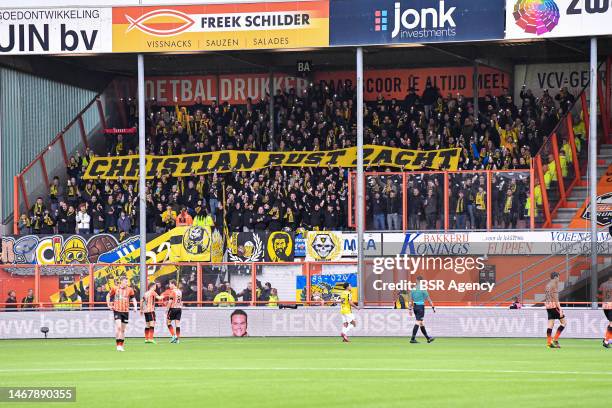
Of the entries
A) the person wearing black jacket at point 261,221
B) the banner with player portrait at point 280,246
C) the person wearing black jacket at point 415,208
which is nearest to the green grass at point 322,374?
the person wearing black jacket at point 415,208

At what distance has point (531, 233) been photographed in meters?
Answer: 37.7

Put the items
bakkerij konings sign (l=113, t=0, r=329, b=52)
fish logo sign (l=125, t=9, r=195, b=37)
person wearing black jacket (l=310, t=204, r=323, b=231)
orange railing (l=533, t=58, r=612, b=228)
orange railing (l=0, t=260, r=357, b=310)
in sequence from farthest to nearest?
person wearing black jacket (l=310, t=204, r=323, b=231) < fish logo sign (l=125, t=9, r=195, b=37) < orange railing (l=533, t=58, r=612, b=228) < bakkerij konings sign (l=113, t=0, r=329, b=52) < orange railing (l=0, t=260, r=357, b=310)

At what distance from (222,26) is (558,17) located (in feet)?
34.6

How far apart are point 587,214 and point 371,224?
275 inches

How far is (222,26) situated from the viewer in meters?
38.7

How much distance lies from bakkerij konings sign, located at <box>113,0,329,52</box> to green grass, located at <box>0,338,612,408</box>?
1066cm

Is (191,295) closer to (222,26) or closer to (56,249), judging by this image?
(56,249)

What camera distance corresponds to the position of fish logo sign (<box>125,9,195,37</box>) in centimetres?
3881

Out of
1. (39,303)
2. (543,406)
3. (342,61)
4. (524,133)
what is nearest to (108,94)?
(342,61)

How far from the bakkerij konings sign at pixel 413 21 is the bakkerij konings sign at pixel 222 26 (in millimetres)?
657

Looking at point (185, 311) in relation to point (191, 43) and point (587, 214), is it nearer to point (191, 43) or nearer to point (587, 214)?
point (191, 43)

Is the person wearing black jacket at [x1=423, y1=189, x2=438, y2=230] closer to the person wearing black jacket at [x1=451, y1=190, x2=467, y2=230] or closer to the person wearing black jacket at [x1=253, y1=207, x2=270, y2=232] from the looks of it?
the person wearing black jacket at [x1=451, y1=190, x2=467, y2=230]

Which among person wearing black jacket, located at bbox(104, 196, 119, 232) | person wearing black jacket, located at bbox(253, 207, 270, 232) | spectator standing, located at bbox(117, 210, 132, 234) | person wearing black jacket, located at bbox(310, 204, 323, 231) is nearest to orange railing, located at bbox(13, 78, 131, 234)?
person wearing black jacket, located at bbox(104, 196, 119, 232)

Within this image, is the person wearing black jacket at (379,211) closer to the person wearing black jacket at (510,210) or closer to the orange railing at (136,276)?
the orange railing at (136,276)
